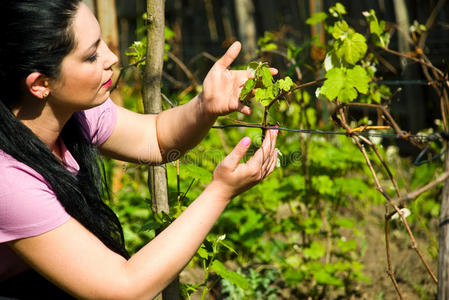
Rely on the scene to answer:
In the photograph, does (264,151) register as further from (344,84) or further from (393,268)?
(393,268)

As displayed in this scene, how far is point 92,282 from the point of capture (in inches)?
54.1

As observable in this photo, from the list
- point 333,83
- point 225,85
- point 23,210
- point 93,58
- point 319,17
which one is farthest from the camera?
point 319,17

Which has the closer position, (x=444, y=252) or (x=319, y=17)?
(x=444, y=252)

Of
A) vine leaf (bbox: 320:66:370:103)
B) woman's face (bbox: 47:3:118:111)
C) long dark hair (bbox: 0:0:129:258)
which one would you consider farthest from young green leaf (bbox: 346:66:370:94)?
long dark hair (bbox: 0:0:129:258)

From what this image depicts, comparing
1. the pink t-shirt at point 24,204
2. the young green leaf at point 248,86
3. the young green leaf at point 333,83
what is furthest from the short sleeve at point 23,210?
the young green leaf at point 333,83

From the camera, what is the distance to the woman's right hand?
1402 millimetres

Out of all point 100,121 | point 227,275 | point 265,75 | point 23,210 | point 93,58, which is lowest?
point 227,275

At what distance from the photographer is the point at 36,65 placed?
142 cm

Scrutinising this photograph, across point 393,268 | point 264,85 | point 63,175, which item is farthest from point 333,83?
point 393,268

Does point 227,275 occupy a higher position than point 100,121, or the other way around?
point 100,121

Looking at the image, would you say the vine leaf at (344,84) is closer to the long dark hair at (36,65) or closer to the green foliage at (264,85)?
the green foliage at (264,85)

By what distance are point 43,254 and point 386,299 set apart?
1.92 meters

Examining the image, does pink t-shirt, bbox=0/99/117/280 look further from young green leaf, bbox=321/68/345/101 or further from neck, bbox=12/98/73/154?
young green leaf, bbox=321/68/345/101

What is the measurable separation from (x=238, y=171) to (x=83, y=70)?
501 mm
